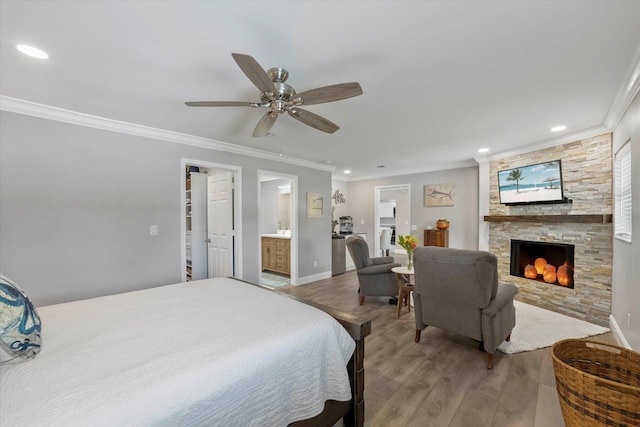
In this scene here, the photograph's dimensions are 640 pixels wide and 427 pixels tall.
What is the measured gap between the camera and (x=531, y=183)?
3984 millimetres

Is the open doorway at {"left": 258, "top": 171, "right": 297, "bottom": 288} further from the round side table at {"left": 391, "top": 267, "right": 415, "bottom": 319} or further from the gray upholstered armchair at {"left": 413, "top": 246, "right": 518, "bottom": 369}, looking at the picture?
the gray upholstered armchair at {"left": 413, "top": 246, "right": 518, "bottom": 369}

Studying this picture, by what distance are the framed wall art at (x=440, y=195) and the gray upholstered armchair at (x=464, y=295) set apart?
129 inches

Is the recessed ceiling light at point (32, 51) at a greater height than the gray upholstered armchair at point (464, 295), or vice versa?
the recessed ceiling light at point (32, 51)

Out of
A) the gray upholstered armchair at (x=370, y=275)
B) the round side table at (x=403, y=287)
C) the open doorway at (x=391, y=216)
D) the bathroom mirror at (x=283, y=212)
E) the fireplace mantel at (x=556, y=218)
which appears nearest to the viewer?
the fireplace mantel at (x=556, y=218)

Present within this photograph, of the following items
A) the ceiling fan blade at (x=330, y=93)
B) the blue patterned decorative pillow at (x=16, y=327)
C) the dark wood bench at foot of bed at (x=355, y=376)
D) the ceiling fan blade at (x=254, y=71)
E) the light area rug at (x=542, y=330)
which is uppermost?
the ceiling fan blade at (x=254, y=71)

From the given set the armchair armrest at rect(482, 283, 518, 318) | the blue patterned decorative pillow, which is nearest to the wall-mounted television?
the armchair armrest at rect(482, 283, 518, 318)

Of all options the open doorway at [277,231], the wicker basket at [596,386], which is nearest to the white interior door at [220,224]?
the open doorway at [277,231]

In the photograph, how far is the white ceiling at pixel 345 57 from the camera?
1411 millimetres

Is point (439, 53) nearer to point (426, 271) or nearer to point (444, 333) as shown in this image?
point (426, 271)

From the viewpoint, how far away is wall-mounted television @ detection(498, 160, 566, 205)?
3.73 m

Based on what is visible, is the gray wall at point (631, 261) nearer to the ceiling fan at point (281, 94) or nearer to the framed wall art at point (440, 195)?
the ceiling fan at point (281, 94)

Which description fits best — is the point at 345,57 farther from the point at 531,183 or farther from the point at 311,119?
the point at 531,183

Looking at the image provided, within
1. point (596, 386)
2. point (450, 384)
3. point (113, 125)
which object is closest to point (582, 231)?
point (450, 384)

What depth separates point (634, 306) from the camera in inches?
87.1
